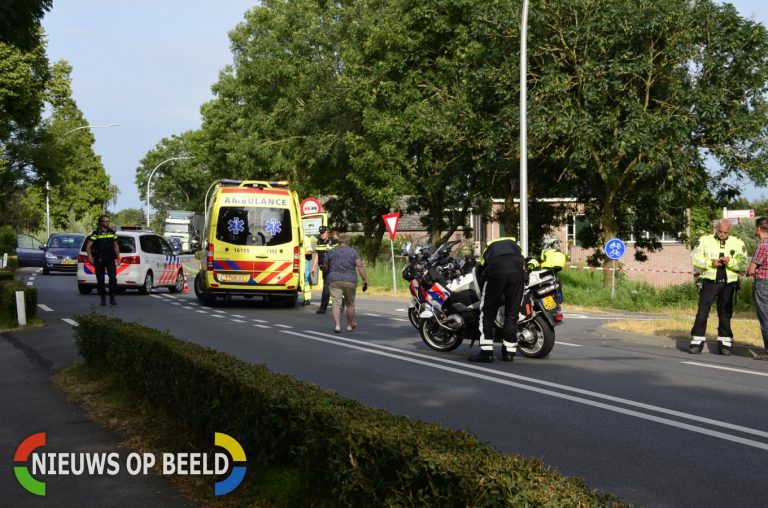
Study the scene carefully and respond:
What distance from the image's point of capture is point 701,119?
2914cm

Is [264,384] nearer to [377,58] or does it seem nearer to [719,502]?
[719,502]

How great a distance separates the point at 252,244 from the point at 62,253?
19.6m

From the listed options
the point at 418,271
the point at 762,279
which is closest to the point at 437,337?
the point at 418,271

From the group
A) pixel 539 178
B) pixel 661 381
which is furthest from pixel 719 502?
pixel 539 178

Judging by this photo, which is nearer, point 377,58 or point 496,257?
point 496,257

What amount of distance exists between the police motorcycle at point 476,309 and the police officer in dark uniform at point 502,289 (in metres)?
0.37

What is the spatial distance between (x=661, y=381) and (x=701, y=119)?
66.5ft

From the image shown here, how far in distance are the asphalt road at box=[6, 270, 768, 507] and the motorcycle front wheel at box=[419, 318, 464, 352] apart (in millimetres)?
132

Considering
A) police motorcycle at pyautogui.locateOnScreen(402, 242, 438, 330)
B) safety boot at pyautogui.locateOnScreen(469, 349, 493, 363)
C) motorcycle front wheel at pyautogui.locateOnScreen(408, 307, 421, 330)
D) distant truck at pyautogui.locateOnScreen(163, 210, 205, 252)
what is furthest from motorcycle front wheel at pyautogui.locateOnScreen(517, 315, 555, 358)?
distant truck at pyautogui.locateOnScreen(163, 210, 205, 252)

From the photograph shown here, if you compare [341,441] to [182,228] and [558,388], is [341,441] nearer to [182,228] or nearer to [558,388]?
[558,388]

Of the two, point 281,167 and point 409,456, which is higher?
point 281,167

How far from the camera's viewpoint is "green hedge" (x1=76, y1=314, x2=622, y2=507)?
3.78m

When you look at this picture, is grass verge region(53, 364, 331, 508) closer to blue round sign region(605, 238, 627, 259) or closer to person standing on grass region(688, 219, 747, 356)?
person standing on grass region(688, 219, 747, 356)

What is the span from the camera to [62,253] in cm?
3878
